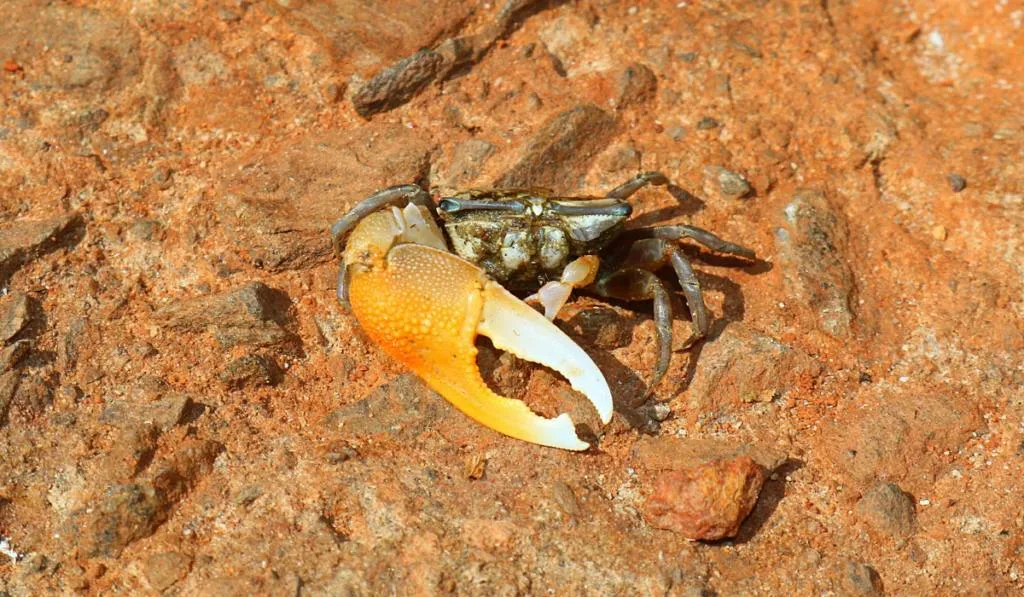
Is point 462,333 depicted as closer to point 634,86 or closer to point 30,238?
point 30,238

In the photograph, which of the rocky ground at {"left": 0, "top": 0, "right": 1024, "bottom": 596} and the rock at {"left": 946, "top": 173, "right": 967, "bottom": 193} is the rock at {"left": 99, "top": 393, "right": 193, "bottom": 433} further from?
the rock at {"left": 946, "top": 173, "right": 967, "bottom": 193}

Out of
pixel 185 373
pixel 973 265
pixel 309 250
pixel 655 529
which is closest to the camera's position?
pixel 655 529

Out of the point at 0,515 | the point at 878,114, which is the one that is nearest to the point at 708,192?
the point at 878,114

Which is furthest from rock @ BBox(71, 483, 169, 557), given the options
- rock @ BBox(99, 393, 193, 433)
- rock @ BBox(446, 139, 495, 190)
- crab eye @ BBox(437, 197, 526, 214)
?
rock @ BBox(446, 139, 495, 190)

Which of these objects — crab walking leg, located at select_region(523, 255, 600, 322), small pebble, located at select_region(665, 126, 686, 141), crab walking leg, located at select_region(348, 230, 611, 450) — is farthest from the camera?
small pebble, located at select_region(665, 126, 686, 141)

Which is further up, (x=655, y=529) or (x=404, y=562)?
(x=404, y=562)

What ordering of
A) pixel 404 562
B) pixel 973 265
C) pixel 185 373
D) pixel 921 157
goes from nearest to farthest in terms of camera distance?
pixel 404 562 < pixel 185 373 < pixel 973 265 < pixel 921 157

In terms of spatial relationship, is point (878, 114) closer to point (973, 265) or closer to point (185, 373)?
point (973, 265)
